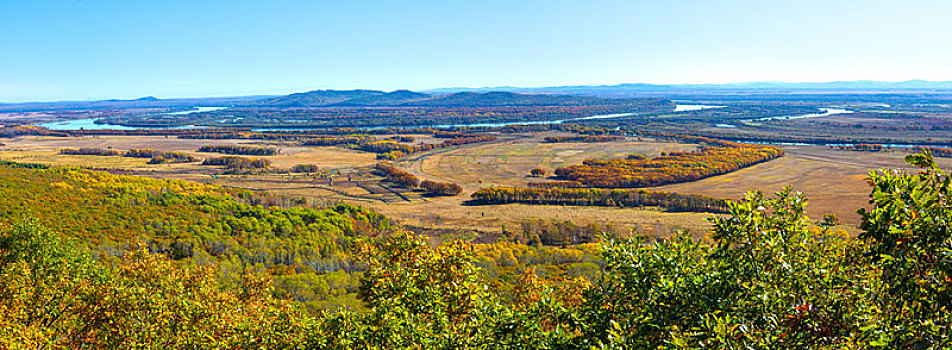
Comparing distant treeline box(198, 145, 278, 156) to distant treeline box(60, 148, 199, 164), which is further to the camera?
distant treeline box(198, 145, 278, 156)

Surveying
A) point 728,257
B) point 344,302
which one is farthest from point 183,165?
point 728,257

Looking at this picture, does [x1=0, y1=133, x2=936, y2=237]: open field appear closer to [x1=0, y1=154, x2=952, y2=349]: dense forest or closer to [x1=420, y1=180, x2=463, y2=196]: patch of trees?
[x1=420, y1=180, x2=463, y2=196]: patch of trees

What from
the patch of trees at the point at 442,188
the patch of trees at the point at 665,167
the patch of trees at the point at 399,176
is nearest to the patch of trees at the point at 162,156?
the patch of trees at the point at 399,176

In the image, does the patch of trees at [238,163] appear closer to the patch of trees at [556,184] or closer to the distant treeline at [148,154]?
the distant treeline at [148,154]

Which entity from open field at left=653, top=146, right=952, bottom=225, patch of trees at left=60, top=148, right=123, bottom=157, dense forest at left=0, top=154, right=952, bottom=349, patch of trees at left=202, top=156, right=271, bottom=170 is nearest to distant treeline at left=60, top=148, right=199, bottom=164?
patch of trees at left=60, top=148, right=123, bottom=157

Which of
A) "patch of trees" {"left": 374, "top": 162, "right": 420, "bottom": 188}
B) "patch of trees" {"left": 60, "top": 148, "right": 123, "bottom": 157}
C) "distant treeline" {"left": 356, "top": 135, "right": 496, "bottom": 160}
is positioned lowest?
"patch of trees" {"left": 374, "top": 162, "right": 420, "bottom": 188}

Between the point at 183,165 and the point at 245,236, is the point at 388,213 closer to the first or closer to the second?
the point at 245,236
